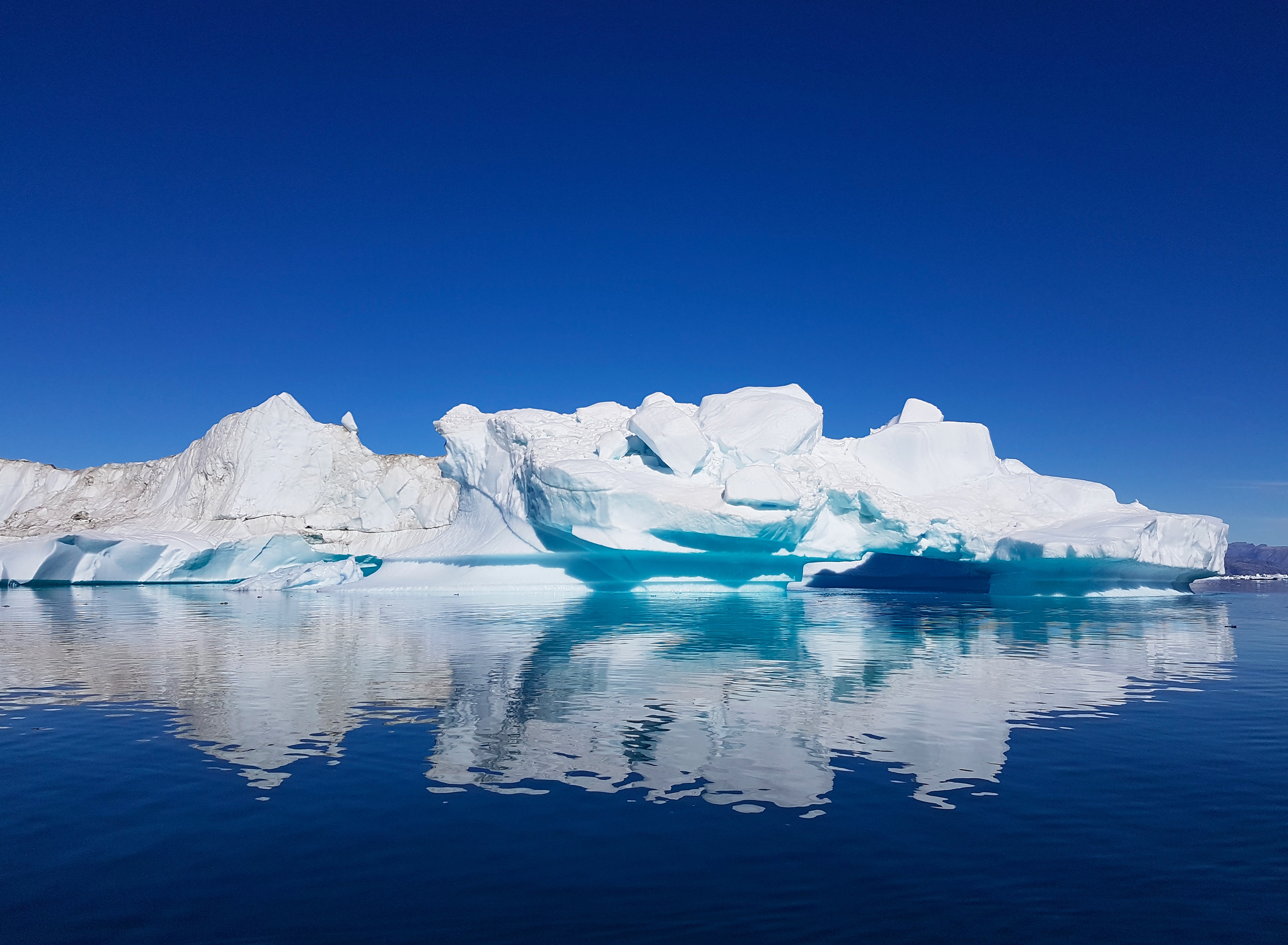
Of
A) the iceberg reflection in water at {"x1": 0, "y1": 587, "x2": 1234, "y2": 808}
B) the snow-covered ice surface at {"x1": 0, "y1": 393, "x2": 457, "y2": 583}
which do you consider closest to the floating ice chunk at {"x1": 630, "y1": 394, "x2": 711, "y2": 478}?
the iceberg reflection in water at {"x1": 0, "y1": 587, "x2": 1234, "y2": 808}

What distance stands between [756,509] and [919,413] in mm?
10208

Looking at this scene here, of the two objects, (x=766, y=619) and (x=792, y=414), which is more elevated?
(x=792, y=414)

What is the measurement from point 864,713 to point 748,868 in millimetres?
3829

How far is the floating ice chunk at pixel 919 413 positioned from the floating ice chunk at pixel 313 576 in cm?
2108

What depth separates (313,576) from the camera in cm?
3297

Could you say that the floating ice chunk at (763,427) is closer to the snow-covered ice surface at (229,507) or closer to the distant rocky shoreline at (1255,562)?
the snow-covered ice surface at (229,507)

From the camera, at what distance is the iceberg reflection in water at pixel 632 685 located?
18.9 ft

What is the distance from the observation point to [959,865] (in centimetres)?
397

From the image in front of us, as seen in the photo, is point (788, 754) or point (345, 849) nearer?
point (345, 849)

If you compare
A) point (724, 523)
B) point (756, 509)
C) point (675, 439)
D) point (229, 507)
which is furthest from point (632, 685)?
point (229, 507)

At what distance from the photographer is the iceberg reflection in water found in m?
5.75

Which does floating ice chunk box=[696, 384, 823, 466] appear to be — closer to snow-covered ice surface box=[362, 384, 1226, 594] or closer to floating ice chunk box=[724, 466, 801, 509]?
snow-covered ice surface box=[362, 384, 1226, 594]

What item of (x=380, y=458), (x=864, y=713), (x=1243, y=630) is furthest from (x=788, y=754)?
(x=380, y=458)

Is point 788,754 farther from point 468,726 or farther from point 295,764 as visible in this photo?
point 295,764
